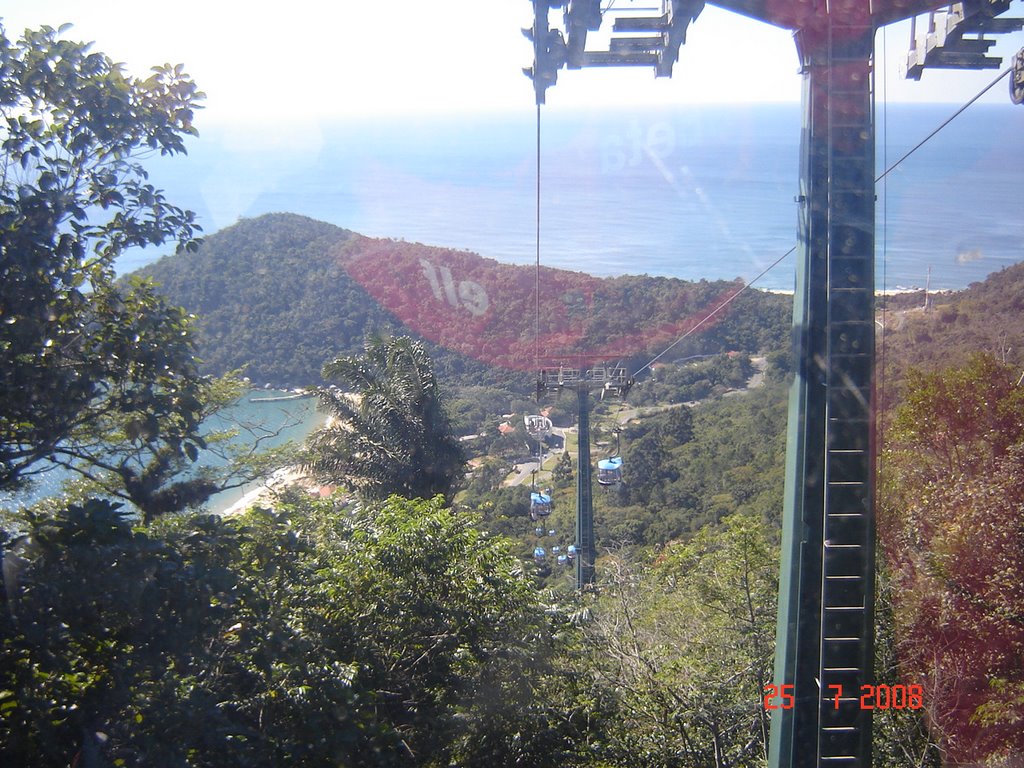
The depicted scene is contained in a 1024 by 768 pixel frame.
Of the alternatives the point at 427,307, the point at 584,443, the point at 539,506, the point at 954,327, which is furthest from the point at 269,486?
the point at 427,307

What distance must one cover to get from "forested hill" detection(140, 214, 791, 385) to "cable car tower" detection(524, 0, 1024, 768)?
13.6 m

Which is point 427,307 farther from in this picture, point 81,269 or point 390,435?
point 81,269

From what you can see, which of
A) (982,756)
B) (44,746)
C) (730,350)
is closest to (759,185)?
(730,350)

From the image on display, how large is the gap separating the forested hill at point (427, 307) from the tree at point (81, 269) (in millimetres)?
14287

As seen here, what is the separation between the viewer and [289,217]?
24.9 metres

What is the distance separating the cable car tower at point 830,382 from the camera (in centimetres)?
387

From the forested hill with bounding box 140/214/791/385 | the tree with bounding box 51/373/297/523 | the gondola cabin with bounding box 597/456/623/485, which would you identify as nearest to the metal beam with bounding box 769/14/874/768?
the tree with bounding box 51/373/297/523

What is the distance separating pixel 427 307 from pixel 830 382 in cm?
1800

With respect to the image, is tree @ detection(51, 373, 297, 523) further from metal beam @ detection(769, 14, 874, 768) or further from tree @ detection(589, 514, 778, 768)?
metal beam @ detection(769, 14, 874, 768)

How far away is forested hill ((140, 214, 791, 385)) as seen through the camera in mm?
19438

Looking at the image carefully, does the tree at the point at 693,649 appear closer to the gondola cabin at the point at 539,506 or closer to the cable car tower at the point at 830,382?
the cable car tower at the point at 830,382

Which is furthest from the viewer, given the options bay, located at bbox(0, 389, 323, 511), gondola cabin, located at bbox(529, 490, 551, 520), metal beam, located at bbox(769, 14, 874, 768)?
gondola cabin, located at bbox(529, 490, 551, 520)
